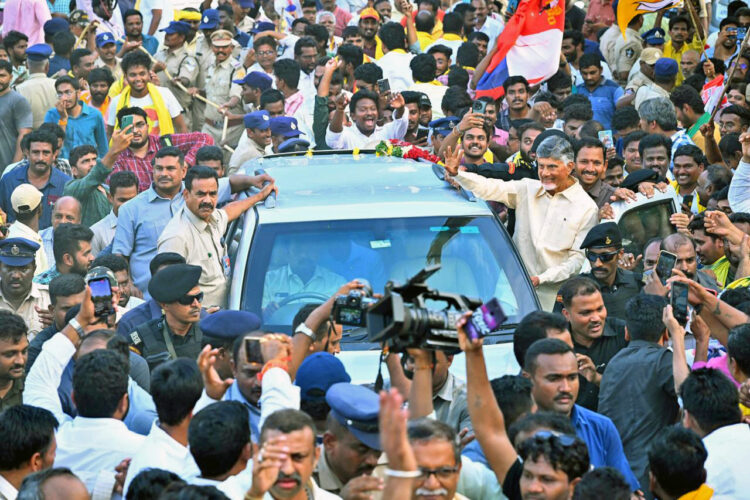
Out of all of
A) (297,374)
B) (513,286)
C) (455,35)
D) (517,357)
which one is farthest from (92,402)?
(455,35)

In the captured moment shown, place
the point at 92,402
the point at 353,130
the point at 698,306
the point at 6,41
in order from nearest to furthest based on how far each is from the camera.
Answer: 1. the point at 92,402
2. the point at 698,306
3. the point at 353,130
4. the point at 6,41

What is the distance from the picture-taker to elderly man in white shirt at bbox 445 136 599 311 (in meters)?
9.02

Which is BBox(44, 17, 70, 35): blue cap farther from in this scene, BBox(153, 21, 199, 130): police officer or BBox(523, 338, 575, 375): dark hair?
BBox(523, 338, 575, 375): dark hair

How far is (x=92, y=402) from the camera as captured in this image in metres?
5.80

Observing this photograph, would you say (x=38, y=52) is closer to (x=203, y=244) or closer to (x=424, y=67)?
(x=424, y=67)

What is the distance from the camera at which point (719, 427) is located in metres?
5.88

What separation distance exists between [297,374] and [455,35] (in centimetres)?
1174

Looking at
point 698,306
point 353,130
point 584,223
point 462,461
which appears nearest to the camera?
point 462,461

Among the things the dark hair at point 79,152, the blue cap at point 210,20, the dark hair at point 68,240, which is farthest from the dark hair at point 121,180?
the blue cap at point 210,20

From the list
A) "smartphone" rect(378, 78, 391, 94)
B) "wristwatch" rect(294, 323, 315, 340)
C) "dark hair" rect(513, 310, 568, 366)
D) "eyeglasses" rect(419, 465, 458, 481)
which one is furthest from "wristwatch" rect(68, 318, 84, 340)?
"smartphone" rect(378, 78, 391, 94)

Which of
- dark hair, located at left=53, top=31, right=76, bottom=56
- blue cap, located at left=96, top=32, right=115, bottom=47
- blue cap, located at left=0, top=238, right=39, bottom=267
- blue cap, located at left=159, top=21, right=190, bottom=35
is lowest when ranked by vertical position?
dark hair, located at left=53, top=31, right=76, bottom=56

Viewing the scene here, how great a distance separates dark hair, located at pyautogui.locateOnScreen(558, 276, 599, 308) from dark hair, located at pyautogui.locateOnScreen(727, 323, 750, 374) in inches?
46.4

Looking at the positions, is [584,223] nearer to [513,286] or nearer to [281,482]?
[513,286]

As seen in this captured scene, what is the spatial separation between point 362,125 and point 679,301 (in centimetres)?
527
